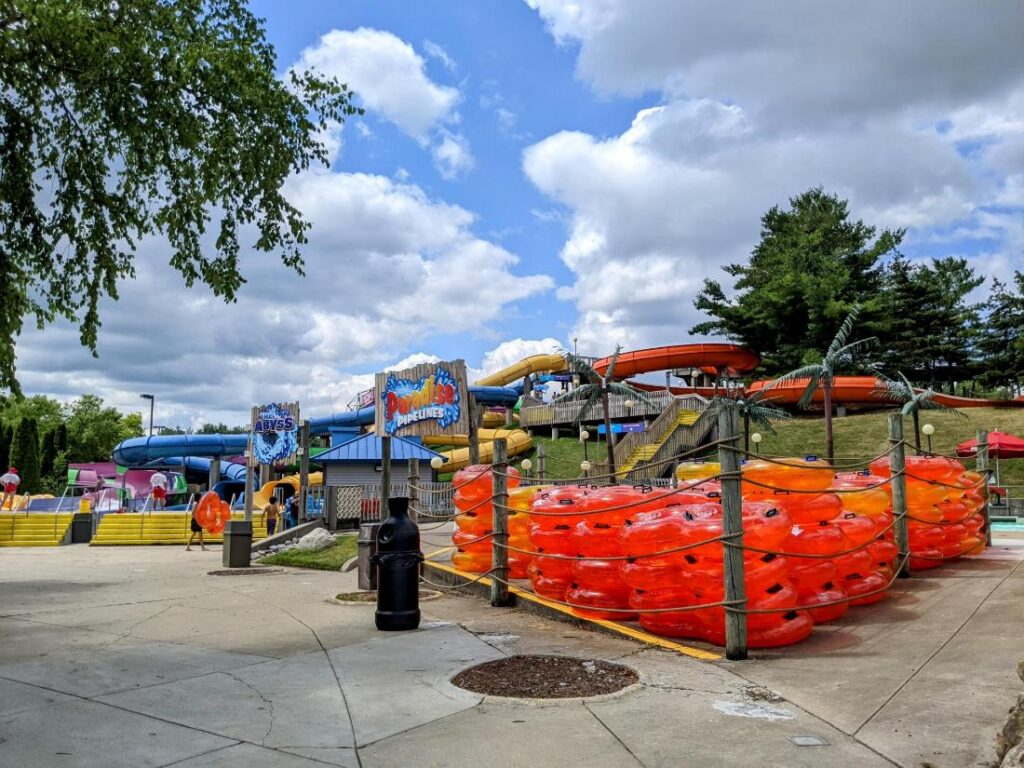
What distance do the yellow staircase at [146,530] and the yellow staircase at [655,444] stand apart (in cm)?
1570

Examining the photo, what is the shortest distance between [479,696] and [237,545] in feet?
41.5

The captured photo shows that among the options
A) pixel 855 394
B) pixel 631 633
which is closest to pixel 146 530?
pixel 631 633

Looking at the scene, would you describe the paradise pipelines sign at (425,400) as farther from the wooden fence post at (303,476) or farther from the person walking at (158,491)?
the person walking at (158,491)

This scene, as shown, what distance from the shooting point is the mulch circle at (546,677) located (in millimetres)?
5215

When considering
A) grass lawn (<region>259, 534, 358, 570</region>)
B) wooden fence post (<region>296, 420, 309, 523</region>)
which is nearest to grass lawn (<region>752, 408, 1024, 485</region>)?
wooden fence post (<region>296, 420, 309, 523</region>)

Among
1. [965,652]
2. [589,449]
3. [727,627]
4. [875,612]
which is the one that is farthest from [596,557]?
[589,449]

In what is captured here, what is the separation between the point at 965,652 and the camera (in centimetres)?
570

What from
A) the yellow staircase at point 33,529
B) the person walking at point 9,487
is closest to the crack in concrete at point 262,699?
the yellow staircase at point 33,529

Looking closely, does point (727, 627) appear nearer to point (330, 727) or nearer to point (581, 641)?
point (581, 641)

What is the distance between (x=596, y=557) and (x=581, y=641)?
1.02 metres

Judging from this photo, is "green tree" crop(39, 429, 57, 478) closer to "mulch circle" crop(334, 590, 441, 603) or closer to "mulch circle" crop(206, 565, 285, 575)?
"mulch circle" crop(206, 565, 285, 575)

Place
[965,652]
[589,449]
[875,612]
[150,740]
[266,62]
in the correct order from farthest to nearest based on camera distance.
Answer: [589,449]
[266,62]
[875,612]
[965,652]
[150,740]

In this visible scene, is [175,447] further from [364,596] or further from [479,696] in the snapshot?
[479,696]

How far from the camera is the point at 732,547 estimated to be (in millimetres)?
6062
